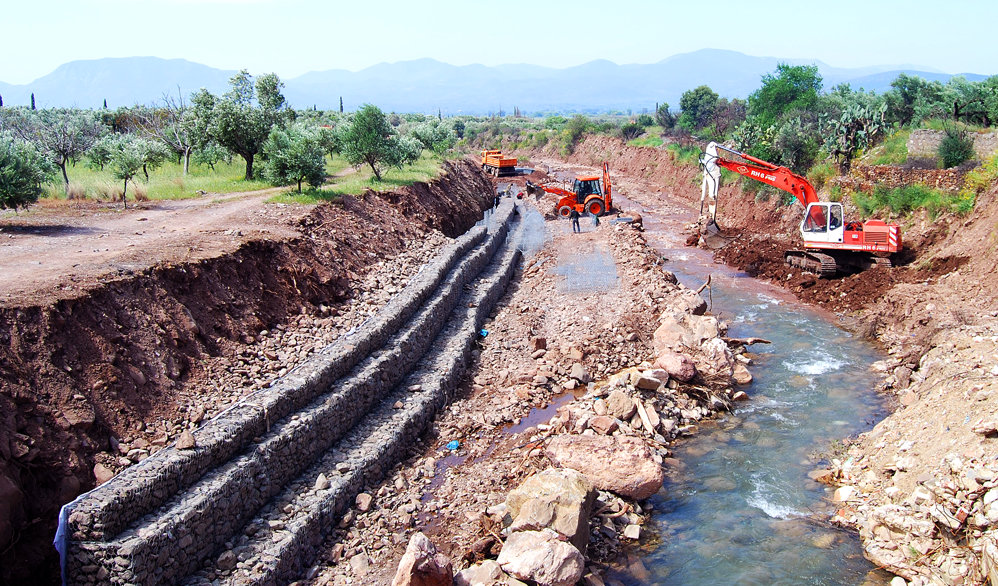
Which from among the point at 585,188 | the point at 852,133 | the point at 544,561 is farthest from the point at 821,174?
the point at 544,561

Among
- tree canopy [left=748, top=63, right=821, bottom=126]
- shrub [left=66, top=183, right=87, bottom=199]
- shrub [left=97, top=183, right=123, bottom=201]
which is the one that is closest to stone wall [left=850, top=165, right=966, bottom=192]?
tree canopy [left=748, top=63, right=821, bottom=126]

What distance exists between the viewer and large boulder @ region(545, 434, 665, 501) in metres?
10.4

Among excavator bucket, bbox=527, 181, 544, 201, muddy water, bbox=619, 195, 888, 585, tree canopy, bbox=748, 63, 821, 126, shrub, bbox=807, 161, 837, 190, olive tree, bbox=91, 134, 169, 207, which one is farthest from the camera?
excavator bucket, bbox=527, 181, 544, 201

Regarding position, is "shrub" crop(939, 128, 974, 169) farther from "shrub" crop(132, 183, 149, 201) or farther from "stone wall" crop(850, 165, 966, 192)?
"shrub" crop(132, 183, 149, 201)

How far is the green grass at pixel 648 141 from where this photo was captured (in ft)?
180

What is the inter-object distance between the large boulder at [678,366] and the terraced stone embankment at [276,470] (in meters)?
4.58

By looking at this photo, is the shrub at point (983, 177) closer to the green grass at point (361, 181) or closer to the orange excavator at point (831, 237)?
the orange excavator at point (831, 237)

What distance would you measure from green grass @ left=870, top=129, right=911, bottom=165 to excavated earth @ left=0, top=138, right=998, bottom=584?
17.4 feet

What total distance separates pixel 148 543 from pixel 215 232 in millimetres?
9953

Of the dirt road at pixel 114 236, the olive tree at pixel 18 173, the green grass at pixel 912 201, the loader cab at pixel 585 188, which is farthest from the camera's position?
the loader cab at pixel 585 188

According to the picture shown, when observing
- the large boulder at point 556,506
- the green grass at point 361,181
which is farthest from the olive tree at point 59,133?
the large boulder at point 556,506

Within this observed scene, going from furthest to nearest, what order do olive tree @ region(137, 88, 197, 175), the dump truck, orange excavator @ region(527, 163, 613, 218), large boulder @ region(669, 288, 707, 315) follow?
1. the dump truck
2. orange excavator @ region(527, 163, 613, 218)
3. olive tree @ region(137, 88, 197, 175)
4. large boulder @ region(669, 288, 707, 315)

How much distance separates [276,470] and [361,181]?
58.1ft

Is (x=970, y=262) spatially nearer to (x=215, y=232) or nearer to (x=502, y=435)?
(x=502, y=435)
